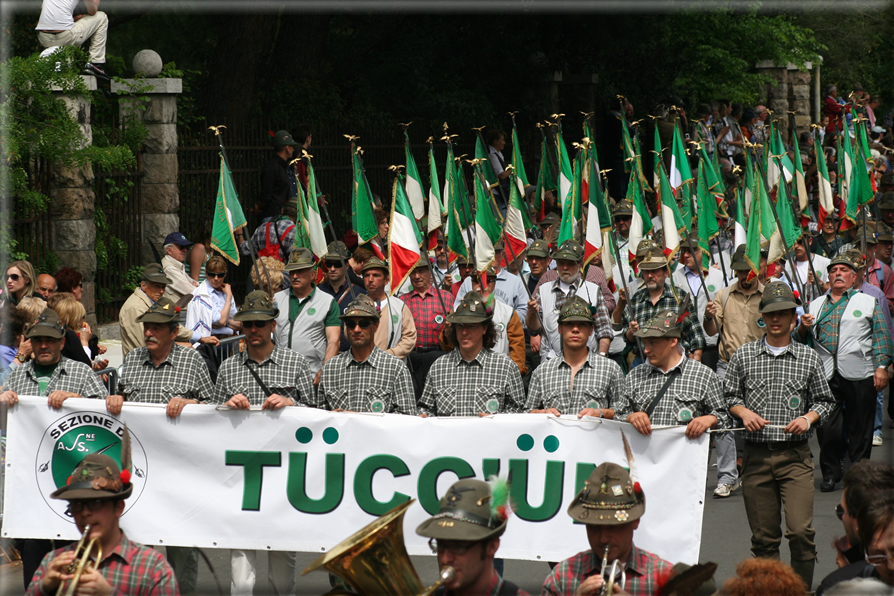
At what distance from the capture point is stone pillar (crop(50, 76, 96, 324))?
1325 cm

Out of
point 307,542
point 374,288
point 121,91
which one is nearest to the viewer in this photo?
point 307,542

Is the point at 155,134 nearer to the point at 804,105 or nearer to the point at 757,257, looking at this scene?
the point at 757,257

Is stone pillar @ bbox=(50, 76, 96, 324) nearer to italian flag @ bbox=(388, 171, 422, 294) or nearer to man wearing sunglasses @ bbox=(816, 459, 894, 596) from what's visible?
italian flag @ bbox=(388, 171, 422, 294)

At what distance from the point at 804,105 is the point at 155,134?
82.7ft

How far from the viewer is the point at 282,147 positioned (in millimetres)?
15312

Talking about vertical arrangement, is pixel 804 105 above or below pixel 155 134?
above

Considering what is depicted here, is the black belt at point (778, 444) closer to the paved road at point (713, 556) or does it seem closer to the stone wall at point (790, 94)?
the paved road at point (713, 556)

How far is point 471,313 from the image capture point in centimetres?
725

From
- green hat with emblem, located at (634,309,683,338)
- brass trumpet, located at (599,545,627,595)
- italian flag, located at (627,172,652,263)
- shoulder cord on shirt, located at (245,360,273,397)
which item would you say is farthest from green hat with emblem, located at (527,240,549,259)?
brass trumpet, located at (599,545,627,595)

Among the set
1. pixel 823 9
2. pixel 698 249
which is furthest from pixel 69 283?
pixel 823 9

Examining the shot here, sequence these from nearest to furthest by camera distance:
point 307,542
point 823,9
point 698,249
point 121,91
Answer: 1. point 307,542
2. point 698,249
3. point 121,91
4. point 823,9

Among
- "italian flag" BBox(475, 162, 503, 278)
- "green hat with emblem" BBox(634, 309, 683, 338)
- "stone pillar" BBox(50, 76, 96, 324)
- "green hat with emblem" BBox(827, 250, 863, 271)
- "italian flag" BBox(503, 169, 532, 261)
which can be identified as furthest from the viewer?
"stone pillar" BBox(50, 76, 96, 324)

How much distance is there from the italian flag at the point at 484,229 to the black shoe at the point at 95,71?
5928mm

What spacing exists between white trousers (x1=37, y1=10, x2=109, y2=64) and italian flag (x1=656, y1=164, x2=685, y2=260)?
7.49 m
